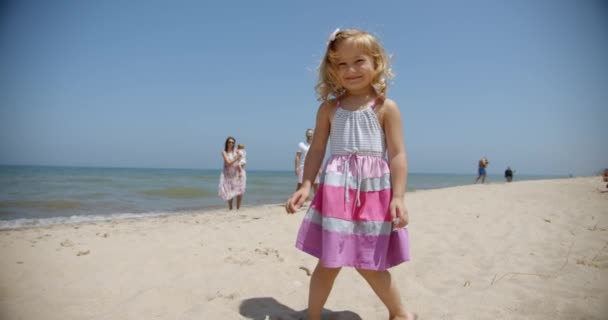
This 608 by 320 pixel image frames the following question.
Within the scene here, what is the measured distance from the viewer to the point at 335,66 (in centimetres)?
207

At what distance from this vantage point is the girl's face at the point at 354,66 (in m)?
1.96

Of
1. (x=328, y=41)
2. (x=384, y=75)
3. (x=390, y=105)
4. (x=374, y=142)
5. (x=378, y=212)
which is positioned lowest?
(x=378, y=212)

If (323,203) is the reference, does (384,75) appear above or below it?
above

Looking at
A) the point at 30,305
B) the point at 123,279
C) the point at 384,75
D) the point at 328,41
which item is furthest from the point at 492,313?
the point at 30,305

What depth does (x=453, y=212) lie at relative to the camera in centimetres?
570

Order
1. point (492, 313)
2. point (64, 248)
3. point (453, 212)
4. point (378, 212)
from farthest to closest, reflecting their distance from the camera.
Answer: point (453, 212) < point (64, 248) < point (492, 313) < point (378, 212)

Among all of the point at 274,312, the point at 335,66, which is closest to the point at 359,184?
the point at 335,66

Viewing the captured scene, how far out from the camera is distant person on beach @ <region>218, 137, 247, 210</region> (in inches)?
316

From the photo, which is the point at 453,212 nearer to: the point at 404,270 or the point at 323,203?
A: the point at 404,270

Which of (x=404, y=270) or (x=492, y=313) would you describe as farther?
(x=404, y=270)

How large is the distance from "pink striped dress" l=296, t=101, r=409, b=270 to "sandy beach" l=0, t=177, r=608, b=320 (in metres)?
0.59

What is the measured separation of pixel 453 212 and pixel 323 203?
448cm

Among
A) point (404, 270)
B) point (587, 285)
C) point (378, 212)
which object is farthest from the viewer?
point (404, 270)

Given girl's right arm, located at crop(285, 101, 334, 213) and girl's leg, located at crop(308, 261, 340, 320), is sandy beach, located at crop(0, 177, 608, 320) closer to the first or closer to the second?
girl's leg, located at crop(308, 261, 340, 320)
